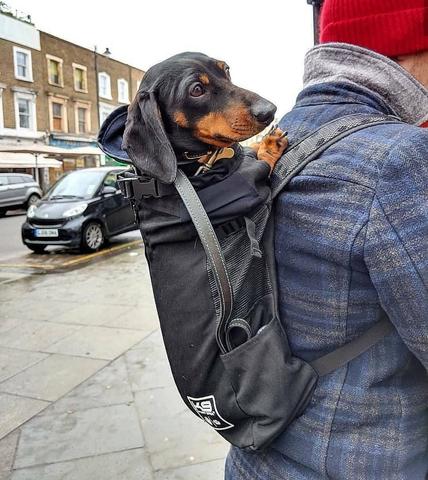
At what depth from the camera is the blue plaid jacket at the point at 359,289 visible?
0.94 meters

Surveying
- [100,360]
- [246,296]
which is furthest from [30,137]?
[246,296]

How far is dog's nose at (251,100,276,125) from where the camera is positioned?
1.49 m

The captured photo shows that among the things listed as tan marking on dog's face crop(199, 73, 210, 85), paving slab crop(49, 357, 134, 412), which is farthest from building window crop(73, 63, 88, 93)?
tan marking on dog's face crop(199, 73, 210, 85)

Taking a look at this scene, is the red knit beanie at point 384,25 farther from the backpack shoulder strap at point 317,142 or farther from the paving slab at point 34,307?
the paving slab at point 34,307

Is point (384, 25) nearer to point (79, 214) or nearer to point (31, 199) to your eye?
point (79, 214)

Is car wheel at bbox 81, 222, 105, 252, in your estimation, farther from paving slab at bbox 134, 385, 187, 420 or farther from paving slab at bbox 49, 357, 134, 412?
paving slab at bbox 134, 385, 187, 420

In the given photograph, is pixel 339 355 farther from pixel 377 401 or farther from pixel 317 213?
pixel 317 213

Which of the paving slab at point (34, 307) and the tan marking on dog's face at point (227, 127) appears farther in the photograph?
the paving slab at point (34, 307)

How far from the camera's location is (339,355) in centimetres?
107

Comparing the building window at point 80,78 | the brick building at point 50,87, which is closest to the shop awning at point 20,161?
the brick building at point 50,87

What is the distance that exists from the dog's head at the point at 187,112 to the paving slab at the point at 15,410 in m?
3.04

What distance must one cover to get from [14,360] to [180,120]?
4.22m

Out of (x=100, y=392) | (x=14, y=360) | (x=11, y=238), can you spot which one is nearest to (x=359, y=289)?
(x=100, y=392)

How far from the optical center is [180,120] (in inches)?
56.9
